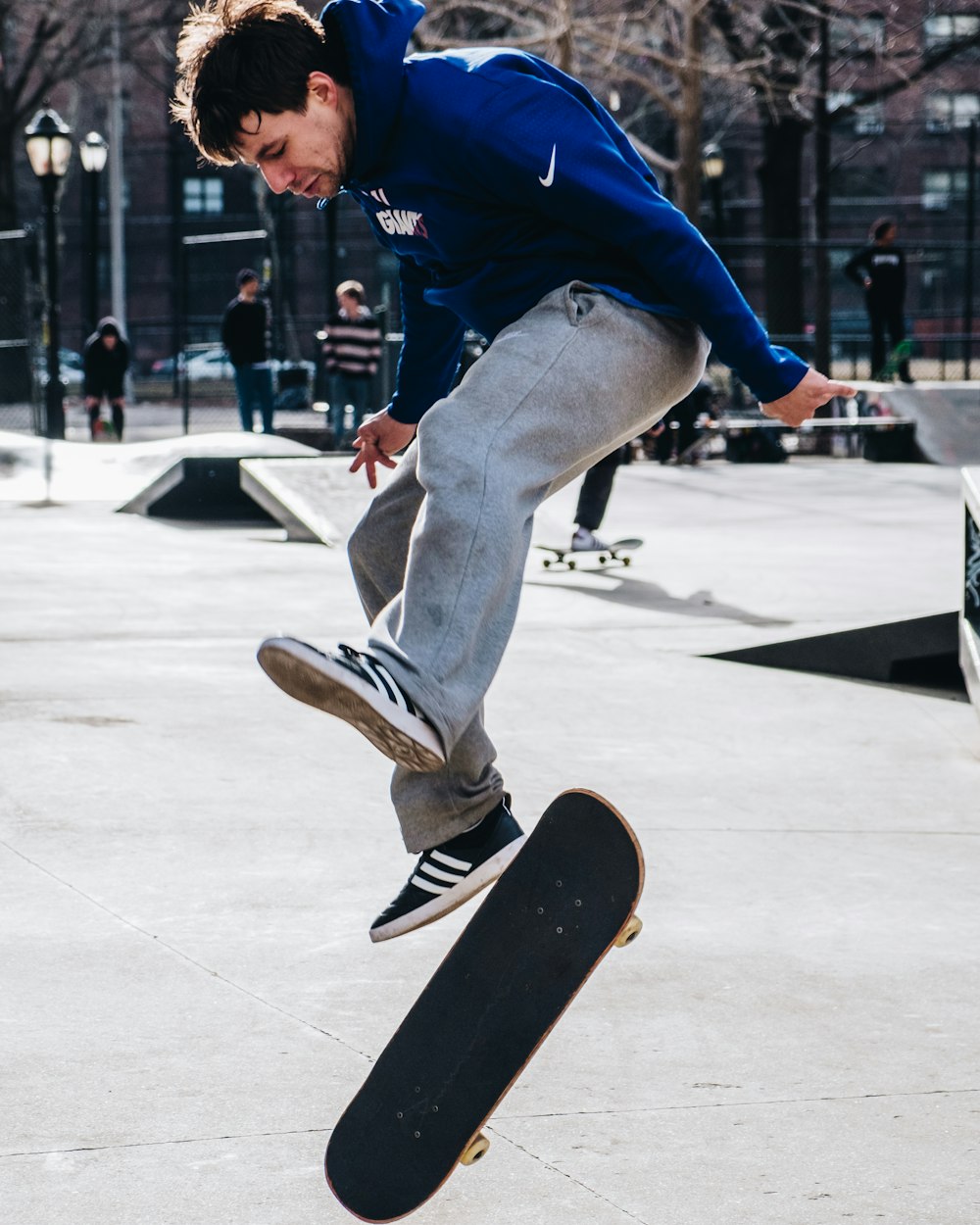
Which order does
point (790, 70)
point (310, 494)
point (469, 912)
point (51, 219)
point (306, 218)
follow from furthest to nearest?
point (306, 218) < point (790, 70) < point (51, 219) < point (310, 494) < point (469, 912)

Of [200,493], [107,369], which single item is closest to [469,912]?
[200,493]

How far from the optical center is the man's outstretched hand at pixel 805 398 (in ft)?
9.53

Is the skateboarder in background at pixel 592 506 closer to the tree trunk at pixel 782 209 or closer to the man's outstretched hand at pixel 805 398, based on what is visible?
the man's outstretched hand at pixel 805 398

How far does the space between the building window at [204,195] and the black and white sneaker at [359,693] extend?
53.3 meters

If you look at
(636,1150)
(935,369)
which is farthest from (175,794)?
(935,369)

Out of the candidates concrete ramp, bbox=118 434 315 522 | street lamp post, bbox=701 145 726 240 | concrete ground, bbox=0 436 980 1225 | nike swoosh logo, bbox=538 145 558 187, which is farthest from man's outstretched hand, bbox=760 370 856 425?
street lamp post, bbox=701 145 726 240

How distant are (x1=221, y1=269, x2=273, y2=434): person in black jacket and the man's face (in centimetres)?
1451

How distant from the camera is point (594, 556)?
10688 millimetres

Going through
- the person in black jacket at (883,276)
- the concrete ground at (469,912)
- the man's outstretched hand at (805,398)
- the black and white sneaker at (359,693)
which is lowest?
the concrete ground at (469,912)

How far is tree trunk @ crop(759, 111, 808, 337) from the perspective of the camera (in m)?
23.4

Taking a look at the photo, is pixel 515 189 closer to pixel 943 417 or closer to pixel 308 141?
pixel 308 141

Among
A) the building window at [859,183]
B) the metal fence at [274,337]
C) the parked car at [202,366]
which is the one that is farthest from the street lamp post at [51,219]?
the building window at [859,183]

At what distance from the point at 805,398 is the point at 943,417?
15.8 m

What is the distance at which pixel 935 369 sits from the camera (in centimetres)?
3609
